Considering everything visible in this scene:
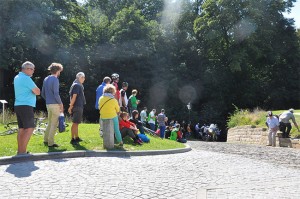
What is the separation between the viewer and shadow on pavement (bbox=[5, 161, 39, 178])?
23.0 ft

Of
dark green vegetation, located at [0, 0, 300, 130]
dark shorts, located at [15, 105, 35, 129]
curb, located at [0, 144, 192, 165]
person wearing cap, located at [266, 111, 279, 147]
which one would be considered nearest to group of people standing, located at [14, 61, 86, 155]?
dark shorts, located at [15, 105, 35, 129]

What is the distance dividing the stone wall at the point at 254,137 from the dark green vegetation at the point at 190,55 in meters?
16.3

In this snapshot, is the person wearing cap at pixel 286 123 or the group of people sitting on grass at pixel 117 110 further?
the person wearing cap at pixel 286 123

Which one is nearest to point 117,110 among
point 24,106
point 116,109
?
point 116,109

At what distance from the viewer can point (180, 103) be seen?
45.2m

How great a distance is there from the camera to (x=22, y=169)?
7.45 m

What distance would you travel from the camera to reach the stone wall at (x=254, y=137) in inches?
782

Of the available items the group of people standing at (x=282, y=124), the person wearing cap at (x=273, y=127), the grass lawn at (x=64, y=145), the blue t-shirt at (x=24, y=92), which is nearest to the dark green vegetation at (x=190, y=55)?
the person wearing cap at (x=273, y=127)

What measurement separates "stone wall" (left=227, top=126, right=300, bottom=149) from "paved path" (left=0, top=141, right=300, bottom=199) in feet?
36.4

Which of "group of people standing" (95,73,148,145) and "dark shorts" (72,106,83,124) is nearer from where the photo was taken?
"dark shorts" (72,106,83,124)

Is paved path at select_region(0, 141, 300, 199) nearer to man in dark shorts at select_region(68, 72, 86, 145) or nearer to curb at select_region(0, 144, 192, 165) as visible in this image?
curb at select_region(0, 144, 192, 165)

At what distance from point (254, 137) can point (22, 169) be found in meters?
19.1

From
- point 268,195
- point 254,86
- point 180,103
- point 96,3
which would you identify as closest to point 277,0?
point 254,86

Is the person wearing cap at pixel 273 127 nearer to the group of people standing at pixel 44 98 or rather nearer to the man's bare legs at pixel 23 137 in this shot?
the group of people standing at pixel 44 98
